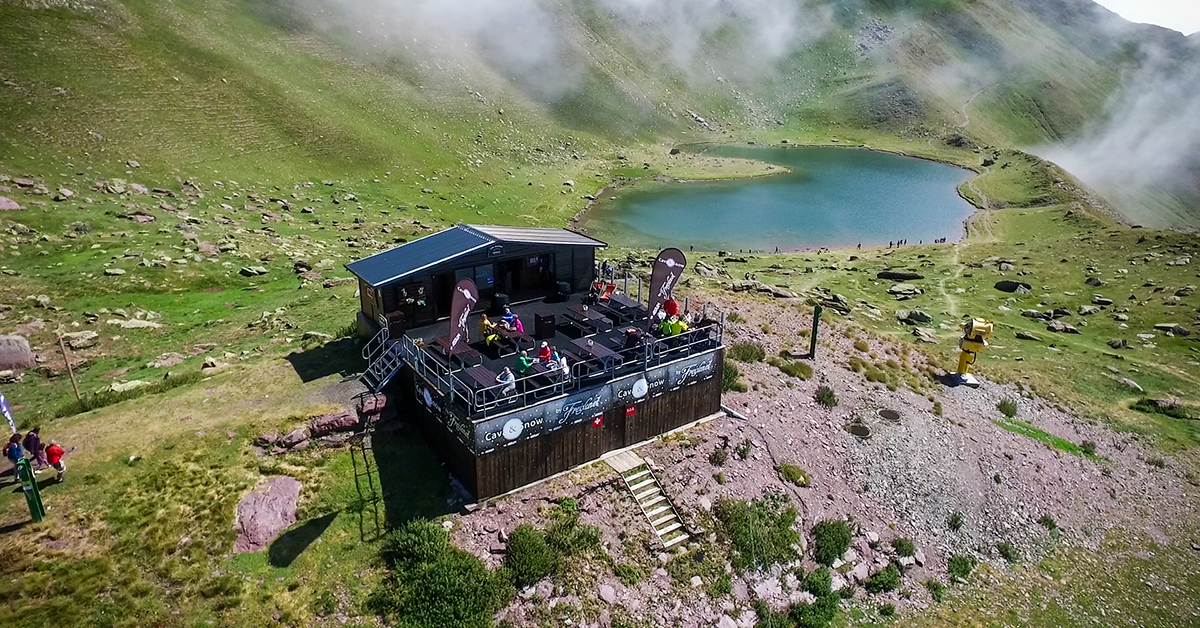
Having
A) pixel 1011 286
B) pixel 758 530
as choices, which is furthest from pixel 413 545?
pixel 1011 286

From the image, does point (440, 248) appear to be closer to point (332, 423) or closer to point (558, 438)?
point (332, 423)

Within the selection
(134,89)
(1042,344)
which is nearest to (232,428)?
(1042,344)

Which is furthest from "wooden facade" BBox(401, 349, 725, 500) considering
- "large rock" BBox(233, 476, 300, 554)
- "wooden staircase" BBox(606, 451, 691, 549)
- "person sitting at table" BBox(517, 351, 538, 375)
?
"large rock" BBox(233, 476, 300, 554)

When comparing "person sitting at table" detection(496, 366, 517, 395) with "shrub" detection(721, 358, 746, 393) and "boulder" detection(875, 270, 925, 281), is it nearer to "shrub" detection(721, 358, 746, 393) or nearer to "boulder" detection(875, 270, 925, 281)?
"shrub" detection(721, 358, 746, 393)

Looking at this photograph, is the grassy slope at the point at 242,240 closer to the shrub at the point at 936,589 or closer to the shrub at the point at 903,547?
the shrub at the point at 903,547

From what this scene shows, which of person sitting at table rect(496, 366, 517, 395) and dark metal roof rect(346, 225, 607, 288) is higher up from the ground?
dark metal roof rect(346, 225, 607, 288)
